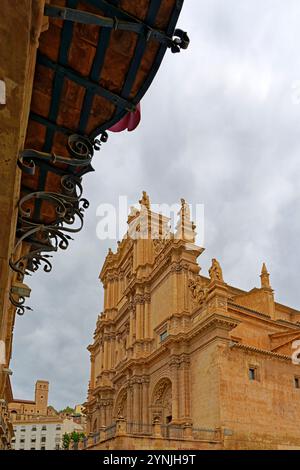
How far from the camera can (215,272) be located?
25438 mm

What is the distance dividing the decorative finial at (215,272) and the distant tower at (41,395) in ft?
312

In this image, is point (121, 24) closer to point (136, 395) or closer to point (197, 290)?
point (197, 290)

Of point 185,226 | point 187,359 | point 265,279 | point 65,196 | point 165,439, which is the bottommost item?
point 165,439

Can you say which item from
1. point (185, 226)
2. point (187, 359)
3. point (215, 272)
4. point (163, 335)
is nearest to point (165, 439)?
point (187, 359)

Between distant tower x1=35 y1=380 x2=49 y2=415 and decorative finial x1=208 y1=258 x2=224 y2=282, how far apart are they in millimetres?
95003

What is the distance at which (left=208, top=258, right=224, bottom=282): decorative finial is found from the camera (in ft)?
82.8

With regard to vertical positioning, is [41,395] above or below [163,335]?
above

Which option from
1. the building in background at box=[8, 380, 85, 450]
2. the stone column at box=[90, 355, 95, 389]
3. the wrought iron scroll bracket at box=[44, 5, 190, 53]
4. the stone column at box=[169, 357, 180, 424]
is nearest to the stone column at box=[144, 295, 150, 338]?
the stone column at box=[169, 357, 180, 424]

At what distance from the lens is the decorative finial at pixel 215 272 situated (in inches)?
994

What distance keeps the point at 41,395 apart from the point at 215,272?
98.3 m

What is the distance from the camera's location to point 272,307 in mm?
32812

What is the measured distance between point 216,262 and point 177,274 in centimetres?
488

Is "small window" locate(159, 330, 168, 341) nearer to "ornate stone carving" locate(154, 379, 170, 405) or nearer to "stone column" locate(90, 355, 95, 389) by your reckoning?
"ornate stone carving" locate(154, 379, 170, 405)
